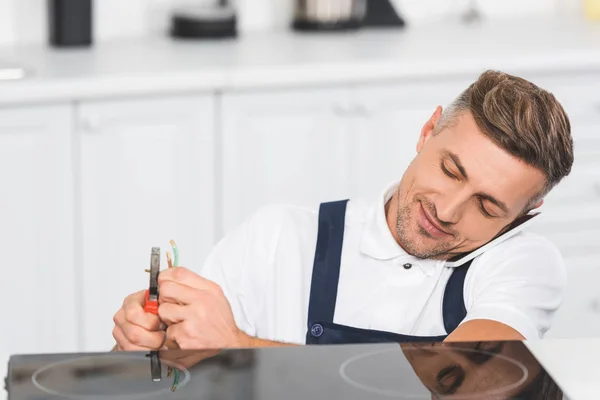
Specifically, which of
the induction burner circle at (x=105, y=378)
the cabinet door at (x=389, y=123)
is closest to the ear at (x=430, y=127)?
the induction burner circle at (x=105, y=378)

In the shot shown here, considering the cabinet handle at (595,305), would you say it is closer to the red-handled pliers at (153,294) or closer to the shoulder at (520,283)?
the shoulder at (520,283)

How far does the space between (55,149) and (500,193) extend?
1.58 m

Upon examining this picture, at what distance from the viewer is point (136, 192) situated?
302 cm

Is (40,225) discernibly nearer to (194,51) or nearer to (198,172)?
(198,172)

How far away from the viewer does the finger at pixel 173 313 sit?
1.47 meters

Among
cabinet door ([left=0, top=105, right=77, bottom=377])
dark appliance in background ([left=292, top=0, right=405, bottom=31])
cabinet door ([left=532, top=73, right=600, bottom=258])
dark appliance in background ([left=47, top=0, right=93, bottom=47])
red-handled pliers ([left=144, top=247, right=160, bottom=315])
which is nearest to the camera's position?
red-handled pliers ([left=144, top=247, right=160, bottom=315])

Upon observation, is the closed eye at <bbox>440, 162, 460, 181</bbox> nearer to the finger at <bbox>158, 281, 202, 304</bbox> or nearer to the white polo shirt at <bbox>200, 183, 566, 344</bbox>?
the white polo shirt at <bbox>200, 183, 566, 344</bbox>

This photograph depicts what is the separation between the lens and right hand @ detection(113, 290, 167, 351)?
1.47 meters

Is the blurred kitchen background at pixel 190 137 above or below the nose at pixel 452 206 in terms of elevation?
below

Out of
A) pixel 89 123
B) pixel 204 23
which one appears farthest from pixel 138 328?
pixel 204 23

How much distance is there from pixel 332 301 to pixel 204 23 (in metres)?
1.87

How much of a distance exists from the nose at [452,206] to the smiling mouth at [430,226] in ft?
0.08

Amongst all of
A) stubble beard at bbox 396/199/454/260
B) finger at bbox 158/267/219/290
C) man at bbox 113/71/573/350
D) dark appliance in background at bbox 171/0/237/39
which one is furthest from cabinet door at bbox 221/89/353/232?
finger at bbox 158/267/219/290

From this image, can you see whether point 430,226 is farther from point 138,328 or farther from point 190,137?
point 190,137
